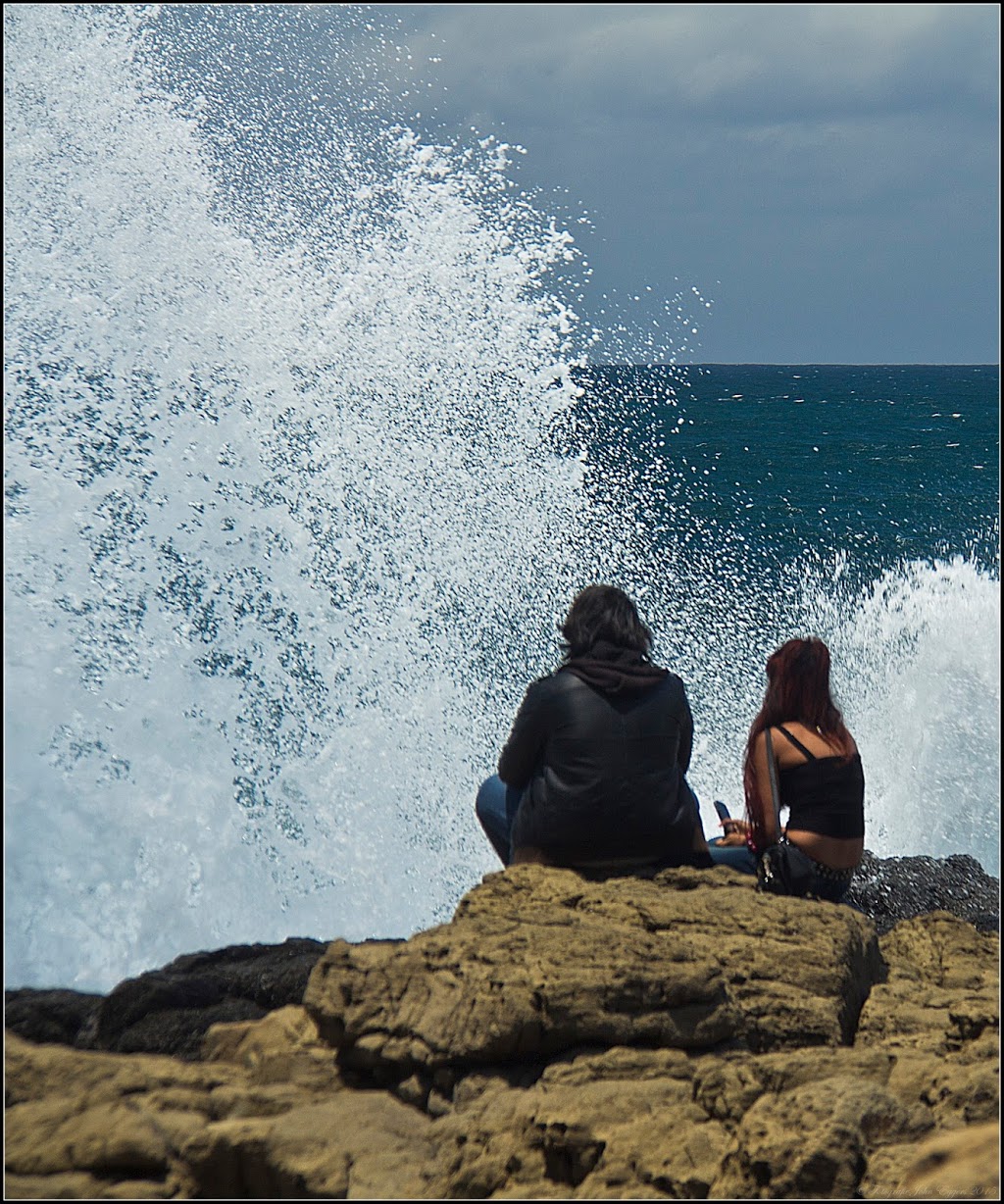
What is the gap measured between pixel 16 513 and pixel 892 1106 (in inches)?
206

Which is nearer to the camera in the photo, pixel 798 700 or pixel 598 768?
pixel 598 768

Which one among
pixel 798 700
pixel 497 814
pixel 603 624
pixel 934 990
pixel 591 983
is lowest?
pixel 934 990

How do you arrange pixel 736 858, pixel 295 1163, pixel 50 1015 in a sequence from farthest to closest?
pixel 736 858, pixel 50 1015, pixel 295 1163

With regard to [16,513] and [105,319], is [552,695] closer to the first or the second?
[16,513]

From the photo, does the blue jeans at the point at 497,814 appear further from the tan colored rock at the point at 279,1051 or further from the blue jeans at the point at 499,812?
the tan colored rock at the point at 279,1051

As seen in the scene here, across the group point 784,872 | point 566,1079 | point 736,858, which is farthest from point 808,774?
point 566,1079

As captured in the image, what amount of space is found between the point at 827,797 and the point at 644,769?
80 centimetres

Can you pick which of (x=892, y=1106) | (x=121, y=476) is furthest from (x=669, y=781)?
(x=121, y=476)

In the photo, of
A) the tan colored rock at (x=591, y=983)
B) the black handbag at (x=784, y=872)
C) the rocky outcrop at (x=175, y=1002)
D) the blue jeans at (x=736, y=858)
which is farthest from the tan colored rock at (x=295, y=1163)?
the blue jeans at (x=736, y=858)

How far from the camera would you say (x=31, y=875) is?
5.07 meters

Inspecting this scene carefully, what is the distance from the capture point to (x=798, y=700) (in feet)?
14.1

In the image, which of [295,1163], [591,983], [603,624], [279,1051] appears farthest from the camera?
[603,624]

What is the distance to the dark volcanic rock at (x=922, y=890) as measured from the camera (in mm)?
5453

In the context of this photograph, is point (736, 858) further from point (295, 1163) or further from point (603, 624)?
point (295, 1163)
